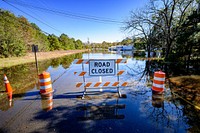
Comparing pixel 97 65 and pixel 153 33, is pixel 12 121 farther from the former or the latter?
pixel 153 33

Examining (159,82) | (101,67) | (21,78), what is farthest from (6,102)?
(159,82)

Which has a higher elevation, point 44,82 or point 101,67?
point 101,67

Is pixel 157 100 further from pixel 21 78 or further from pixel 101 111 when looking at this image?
pixel 21 78

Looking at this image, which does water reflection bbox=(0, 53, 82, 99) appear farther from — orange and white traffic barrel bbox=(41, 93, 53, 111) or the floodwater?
orange and white traffic barrel bbox=(41, 93, 53, 111)

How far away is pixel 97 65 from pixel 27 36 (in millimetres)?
32320

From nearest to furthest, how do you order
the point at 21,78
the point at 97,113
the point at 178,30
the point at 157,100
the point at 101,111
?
the point at 97,113 → the point at 101,111 → the point at 157,100 → the point at 21,78 → the point at 178,30

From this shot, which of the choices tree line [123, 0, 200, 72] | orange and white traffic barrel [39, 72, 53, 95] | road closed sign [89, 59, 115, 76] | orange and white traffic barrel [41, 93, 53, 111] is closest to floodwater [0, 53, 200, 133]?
orange and white traffic barrel [41, 93, 53, 111]

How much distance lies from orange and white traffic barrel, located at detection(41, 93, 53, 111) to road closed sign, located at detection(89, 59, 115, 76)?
77.4 inches

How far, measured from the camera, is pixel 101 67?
19.2 ft

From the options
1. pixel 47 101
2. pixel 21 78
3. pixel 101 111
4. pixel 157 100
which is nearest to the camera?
pixel 101 111

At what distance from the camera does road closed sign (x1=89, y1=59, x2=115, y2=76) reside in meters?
5.78

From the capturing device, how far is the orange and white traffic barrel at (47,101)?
4623 mm

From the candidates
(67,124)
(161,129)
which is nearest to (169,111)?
(161,129)

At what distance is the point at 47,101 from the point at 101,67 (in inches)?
103
